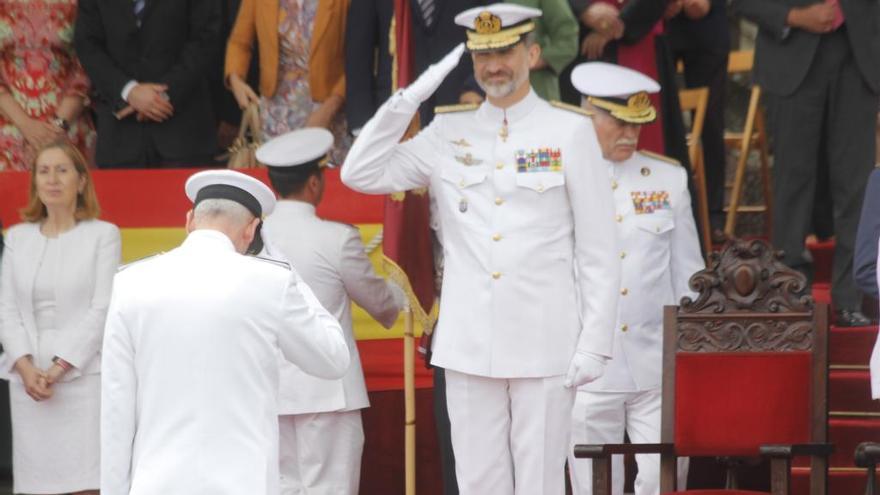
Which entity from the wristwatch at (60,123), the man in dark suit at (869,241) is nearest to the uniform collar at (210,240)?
the man in dark suit at (869,241)

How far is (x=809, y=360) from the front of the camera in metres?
6.40

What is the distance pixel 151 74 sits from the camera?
8844 millimetres

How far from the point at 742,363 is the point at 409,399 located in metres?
1.36

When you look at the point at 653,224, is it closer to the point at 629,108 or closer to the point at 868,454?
the point at 629,108

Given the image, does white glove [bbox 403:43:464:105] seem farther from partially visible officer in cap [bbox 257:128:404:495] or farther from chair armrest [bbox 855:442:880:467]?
chair armrest [bbox 855:442:880:467]

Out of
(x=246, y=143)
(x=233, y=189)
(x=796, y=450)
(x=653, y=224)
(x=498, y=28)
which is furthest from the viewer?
(x=246, y=143)

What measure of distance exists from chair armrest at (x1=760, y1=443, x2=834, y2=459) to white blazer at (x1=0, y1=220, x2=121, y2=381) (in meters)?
2.79

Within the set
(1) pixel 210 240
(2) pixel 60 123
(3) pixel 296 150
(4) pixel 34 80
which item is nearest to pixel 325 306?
(3) pixel 296 150

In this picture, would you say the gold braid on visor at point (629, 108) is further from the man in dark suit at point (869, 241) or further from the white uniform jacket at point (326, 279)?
the man in dark suit at point (869, 241)

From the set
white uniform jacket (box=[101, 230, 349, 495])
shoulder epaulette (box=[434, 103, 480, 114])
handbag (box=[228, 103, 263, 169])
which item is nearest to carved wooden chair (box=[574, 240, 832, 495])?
shoulder epaulette (box=[434, 103, 480, 114])

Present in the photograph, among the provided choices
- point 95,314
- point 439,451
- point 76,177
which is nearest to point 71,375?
point 95,314

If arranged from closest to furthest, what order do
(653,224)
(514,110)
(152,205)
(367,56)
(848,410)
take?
(514,110), (653,224), (848,410), (367,56), (152,205)

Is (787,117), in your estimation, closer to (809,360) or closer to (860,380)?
(860,380)

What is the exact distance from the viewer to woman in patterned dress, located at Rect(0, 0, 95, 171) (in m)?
8.74
